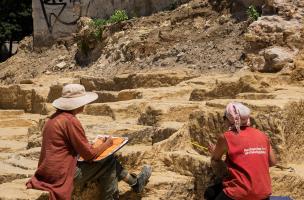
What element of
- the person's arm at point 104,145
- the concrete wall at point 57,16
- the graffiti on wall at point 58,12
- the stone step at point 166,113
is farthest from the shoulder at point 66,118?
the graffiti on wall at point 58,12

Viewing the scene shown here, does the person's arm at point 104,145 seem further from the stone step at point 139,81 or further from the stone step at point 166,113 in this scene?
the stone step at point 139,81

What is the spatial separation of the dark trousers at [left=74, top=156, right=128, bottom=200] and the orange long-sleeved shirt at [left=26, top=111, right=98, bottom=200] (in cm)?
17

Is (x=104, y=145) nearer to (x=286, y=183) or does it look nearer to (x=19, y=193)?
(x=19, y=193)

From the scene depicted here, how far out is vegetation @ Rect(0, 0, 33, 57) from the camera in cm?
2653

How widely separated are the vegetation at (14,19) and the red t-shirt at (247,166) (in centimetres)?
2346

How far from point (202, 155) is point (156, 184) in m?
0.72

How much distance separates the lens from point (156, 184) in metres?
4.85

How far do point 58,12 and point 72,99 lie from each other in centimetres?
1532

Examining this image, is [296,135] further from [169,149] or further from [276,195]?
[169,149]

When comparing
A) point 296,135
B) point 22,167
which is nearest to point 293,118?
point 296,135

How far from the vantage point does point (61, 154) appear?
429 cm

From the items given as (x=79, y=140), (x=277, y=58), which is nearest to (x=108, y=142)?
(x=79, y=140)

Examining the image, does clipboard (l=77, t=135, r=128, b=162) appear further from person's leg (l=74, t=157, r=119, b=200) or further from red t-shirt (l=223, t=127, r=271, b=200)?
red t-shirt (l=223, t=127, r=271, b=200)

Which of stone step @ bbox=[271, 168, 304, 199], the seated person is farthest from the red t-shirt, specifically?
stone step @ bbox=[271, 168, 304, 199]
